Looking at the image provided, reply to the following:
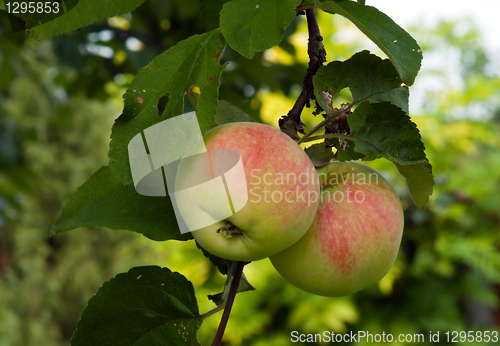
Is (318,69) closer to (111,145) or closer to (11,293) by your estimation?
(111,145)

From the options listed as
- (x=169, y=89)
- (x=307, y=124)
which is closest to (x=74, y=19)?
(x=169, y=89)

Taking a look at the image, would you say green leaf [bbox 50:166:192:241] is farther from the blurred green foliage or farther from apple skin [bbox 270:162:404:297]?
the blurred green foliage

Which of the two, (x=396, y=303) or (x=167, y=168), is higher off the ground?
(x=167, y=168)

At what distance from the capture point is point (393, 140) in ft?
1.25

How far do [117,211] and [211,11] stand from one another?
0.72ft

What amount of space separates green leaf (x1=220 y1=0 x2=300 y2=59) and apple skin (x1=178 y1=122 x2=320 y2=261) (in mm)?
74

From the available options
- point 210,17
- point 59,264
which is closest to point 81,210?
point 210,17

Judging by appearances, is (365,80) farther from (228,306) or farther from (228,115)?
(228,306)

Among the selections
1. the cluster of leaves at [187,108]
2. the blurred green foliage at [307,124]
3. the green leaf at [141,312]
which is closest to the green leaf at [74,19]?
the cluster of leaves at [187,108]

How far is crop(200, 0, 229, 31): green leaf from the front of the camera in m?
0.42

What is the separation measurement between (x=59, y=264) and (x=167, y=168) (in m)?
5.62

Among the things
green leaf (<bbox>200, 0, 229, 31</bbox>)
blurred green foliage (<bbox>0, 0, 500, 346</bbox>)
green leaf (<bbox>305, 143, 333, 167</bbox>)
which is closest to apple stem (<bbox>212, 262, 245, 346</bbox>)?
green leaf (<bbox>305, 143, 333, 167</bbox>)

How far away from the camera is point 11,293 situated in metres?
4.55

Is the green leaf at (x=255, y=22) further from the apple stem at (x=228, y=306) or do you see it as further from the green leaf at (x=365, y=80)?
the apple stem at (x=228, y=306)
